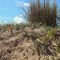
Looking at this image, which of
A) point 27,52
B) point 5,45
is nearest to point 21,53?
point 27,52

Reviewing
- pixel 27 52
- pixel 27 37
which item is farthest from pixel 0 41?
pixel 27 52

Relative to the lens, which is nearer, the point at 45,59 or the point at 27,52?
the point at 45,59

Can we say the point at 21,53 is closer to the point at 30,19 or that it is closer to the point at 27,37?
the point at 27,37

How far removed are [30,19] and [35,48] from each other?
408 cm

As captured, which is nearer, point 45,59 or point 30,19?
point 45,59

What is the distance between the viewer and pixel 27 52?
460cm

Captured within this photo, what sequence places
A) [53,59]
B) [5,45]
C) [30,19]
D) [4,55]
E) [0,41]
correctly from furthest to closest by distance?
[30,19], [0,41], [5,45], [4,55], [53,59]

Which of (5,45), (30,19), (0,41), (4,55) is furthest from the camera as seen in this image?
(30,19)

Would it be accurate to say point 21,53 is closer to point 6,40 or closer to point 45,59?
point 45,59

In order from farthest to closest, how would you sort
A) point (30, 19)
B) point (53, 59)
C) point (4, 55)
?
point (30, 19) → point (4, 55) → point (53, 59)

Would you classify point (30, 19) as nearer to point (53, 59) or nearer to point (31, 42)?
point (31, 42)

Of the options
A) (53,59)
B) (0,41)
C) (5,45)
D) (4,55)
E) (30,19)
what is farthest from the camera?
(30,19)

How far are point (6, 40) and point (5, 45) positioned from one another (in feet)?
1.37

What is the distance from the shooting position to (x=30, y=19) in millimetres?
8672
